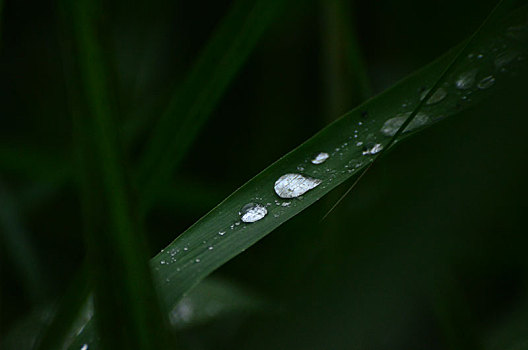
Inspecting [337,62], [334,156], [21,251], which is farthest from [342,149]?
[21,251]

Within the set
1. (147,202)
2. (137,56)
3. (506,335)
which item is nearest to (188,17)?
(137,56)

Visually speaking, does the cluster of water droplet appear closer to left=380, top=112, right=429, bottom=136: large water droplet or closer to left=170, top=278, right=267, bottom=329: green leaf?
left=380, top=112, right=429, bottom=136: large water droplet

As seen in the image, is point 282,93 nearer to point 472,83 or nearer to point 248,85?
point 248,85

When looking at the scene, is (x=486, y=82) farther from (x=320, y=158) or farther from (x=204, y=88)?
(x=204, y=88)

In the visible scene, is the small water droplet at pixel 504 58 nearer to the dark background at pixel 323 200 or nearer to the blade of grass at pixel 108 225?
the dark background at pixel 323 200

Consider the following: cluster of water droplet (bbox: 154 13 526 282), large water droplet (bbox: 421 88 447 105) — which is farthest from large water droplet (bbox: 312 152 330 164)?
large water droplet (bbox: 421 88 447 105)

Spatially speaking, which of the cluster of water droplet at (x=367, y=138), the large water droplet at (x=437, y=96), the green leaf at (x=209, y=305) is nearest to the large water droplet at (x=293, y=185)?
the cluster of water droplet at (x=367, y=138)

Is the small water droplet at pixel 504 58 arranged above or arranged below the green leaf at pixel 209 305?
below
